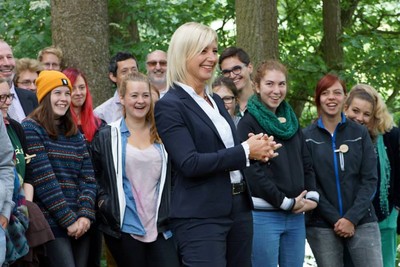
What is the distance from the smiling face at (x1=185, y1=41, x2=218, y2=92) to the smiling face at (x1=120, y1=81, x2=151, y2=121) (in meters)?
1.39

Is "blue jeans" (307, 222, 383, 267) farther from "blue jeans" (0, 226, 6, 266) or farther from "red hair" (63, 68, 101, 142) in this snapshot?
"blue jeans" (0, 226, 6, 266)

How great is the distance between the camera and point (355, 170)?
22.8 feet

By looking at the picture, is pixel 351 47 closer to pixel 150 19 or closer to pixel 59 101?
pixel 150 19

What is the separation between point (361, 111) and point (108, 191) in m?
2.55

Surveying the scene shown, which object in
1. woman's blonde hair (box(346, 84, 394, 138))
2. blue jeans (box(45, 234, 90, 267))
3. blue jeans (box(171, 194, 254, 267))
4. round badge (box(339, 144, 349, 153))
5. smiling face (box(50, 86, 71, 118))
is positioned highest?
smiling face (box(50, 86, 71, 118))

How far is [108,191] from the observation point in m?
6.34

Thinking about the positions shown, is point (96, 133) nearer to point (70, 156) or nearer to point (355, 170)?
point (70, 156)

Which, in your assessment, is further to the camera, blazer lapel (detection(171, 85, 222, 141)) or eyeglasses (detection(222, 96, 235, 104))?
eyeglasses (detection(222, 96, 235, 104))

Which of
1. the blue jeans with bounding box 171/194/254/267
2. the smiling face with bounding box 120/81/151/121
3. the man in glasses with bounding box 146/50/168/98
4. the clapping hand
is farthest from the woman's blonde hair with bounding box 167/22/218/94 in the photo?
the man in glasses with bounding box 146/50/168/98

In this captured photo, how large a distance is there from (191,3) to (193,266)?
7287 mm

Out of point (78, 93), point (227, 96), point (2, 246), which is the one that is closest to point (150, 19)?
point (227, 96)

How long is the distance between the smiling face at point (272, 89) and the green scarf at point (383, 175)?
1353mm

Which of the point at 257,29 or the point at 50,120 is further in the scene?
the point at 257,29

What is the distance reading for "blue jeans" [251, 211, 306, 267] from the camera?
248 inches
